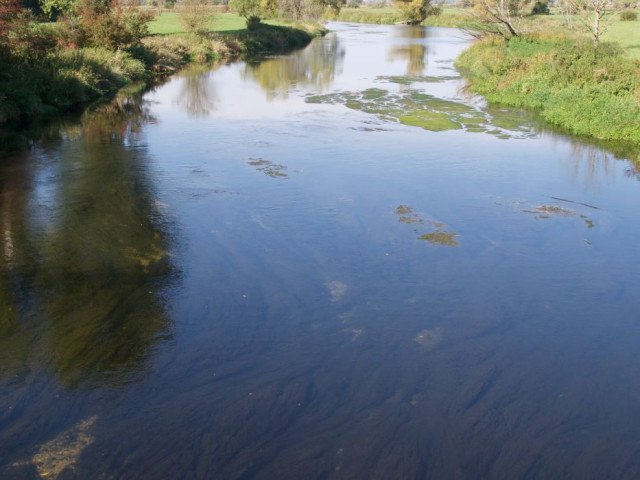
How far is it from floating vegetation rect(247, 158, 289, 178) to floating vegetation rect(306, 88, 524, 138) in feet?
17.6

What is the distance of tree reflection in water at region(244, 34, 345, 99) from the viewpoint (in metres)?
23.6

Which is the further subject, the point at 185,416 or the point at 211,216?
the point at 211,216

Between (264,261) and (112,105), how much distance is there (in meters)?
13.2

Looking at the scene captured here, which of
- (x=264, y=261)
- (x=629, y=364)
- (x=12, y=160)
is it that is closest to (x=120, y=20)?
(x=12, y=160)

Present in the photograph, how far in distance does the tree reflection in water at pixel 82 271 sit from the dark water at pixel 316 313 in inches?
1.4

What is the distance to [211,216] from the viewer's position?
32.0 ft

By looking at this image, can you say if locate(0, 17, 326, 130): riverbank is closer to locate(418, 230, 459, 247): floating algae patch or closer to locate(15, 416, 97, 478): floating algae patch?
locate(418, 230, 459, 247): floating algae patch

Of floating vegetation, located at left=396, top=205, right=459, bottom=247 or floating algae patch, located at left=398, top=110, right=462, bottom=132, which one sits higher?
floating algae patch, located at left=398, top=110, right=462, bottom=132

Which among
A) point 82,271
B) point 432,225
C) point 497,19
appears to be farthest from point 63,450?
point 497,19

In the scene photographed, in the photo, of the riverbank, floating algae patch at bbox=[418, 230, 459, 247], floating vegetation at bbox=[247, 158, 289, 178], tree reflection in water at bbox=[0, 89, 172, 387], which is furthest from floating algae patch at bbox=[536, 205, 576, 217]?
the riverbank

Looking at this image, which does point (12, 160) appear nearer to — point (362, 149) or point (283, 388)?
point (362, 149)

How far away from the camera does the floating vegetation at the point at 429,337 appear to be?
252 inches

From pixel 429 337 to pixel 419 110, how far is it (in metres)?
13.2

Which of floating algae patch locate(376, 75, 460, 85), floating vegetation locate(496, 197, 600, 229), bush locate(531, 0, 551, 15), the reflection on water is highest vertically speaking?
bush locate(531, 0, 551, 15)
